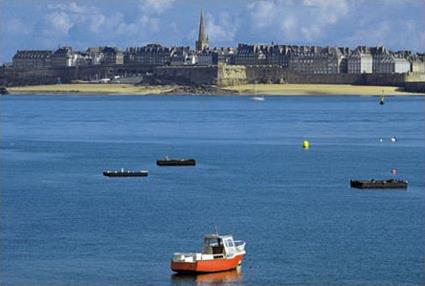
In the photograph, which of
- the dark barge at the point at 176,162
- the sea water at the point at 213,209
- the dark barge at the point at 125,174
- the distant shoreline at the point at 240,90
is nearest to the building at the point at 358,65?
the distant shoreline at the point at 240,90

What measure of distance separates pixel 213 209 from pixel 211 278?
997 centimetres

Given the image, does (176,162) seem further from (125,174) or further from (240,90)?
(240,90)

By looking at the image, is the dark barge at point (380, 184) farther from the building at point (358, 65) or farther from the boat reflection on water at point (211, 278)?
the building at point (358, 65)

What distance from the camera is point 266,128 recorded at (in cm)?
8206

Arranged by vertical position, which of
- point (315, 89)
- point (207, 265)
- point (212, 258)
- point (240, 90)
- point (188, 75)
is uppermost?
point (188, 75)


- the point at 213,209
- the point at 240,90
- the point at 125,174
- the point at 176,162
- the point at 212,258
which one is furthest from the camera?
the point at 240,90

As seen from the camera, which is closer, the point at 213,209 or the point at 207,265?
the point at 207,265

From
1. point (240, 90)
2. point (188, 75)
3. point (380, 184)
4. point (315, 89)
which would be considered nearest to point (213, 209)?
point (380, 184)

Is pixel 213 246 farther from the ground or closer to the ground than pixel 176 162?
farther from the ground

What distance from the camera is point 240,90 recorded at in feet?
609

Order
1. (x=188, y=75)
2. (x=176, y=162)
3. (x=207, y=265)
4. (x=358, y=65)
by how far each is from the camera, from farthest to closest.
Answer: (x=358, y=65), (x=188, y=75), (x=176, y=162), (x=207, y=265)

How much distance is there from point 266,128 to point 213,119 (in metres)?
14.3

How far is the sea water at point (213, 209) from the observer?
2806 centimetres

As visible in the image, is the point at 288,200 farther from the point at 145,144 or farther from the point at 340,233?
the point at 145,144
